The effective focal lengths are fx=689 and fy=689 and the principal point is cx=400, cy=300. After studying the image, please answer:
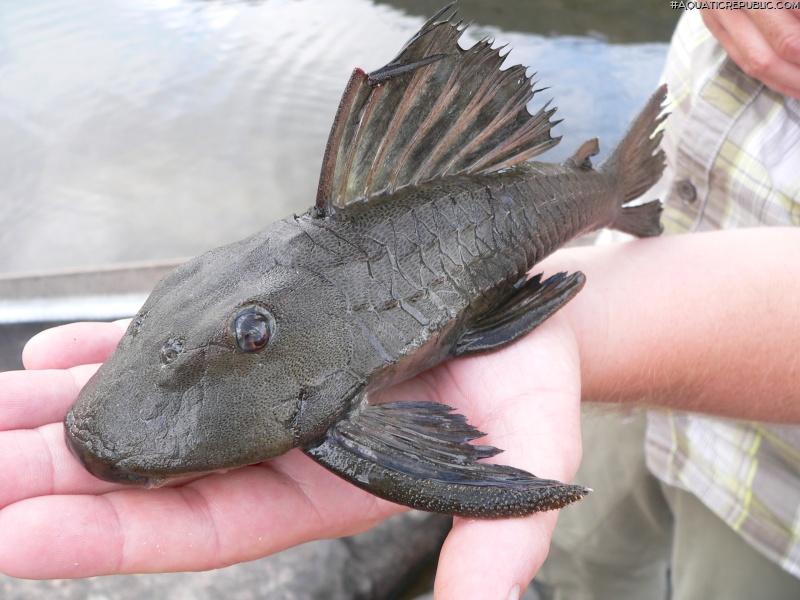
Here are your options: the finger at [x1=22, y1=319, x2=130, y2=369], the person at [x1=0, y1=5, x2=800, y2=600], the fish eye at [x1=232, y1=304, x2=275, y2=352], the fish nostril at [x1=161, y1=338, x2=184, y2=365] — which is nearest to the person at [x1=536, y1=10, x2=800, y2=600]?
the person at [x1=0, y1=5, x2=800, y2=600]

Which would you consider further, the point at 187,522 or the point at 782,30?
the point at 782,30

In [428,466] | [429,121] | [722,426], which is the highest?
[429,121]

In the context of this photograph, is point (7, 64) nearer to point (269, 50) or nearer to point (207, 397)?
point (269, 50)

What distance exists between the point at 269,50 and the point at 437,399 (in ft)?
18.1

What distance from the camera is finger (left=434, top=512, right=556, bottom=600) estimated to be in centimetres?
134

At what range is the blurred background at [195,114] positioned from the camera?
3.80 m

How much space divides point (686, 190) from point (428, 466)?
184 cm

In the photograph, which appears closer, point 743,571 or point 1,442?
point 1,442

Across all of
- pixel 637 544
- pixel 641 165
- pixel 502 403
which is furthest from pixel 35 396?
pixel 637 544

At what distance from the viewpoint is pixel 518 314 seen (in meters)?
1.98

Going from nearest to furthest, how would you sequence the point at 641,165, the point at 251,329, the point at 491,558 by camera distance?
the point at 491,558 → the point at 251,329 → the point at 641,165

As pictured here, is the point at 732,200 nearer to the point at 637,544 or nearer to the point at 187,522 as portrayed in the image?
the point at 637,544

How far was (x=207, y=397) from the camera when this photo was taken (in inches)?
64.0

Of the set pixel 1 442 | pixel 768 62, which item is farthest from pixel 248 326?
pixel 768 62
